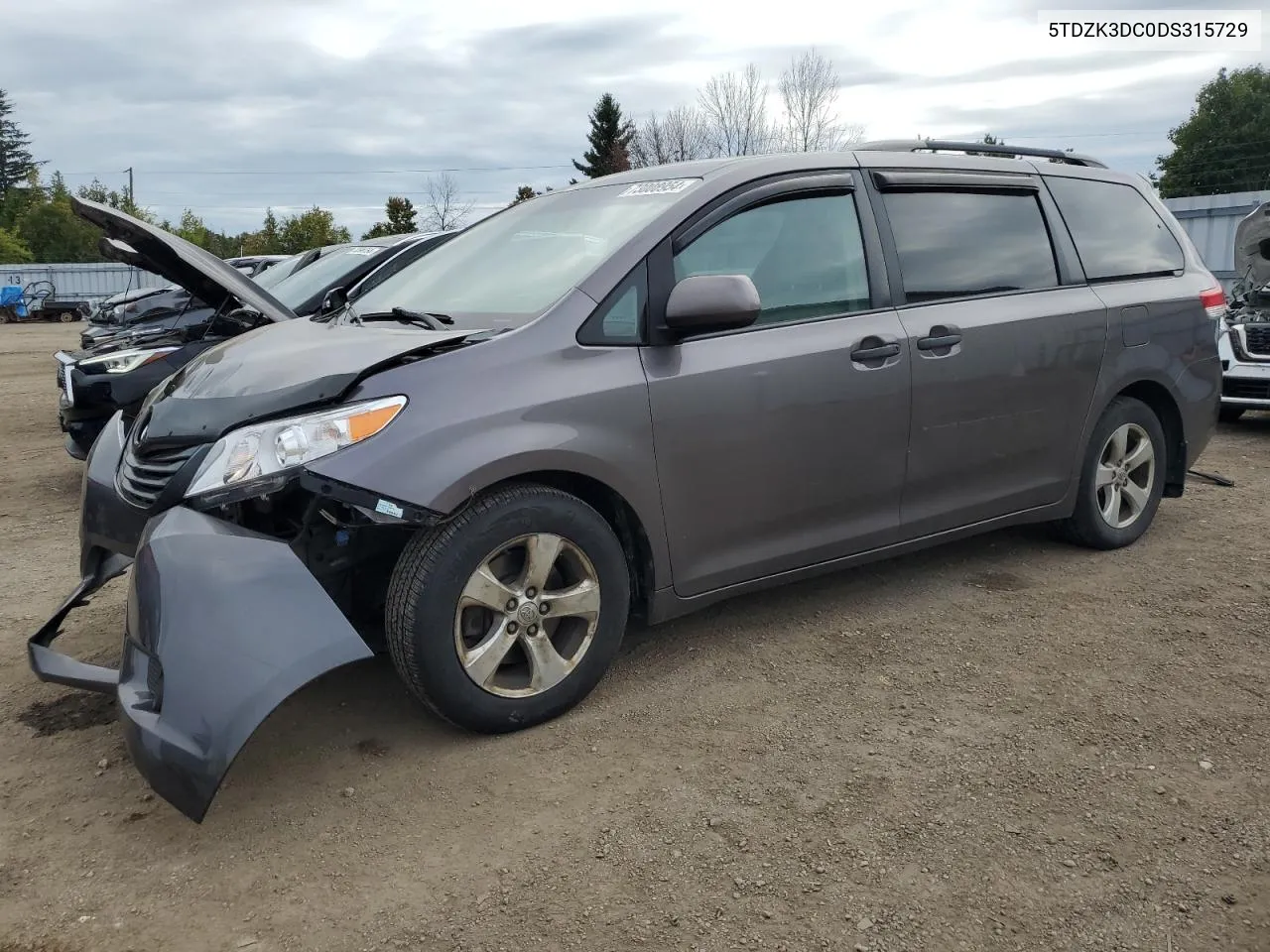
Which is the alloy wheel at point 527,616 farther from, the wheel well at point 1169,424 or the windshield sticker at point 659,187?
the wheel well at point 1169,424

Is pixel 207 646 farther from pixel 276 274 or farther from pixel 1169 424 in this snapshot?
pixel 276 274

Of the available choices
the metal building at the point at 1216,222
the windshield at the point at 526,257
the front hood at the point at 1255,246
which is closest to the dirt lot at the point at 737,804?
the windshield at the point at 526,257

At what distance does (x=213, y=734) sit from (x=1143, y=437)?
14.0ft

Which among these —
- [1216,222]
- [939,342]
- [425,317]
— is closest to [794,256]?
[939,342]

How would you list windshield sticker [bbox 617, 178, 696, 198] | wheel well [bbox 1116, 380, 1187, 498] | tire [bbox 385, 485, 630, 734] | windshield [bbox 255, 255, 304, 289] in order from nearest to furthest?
tire [bbox 385, 485, 630, 734], windshield sticker [bbox 617, 178, 696, 198], wheel well [bbox 1116, 380, 1187, 498], windshield [bbox 255, 255, 304, 289]

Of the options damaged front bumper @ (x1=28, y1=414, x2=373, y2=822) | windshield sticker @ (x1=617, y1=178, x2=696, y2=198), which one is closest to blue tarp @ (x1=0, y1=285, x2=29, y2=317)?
windshield sticker @ (x1=617, y1=178, x2=696, y2=198)

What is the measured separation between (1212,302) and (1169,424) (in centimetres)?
64

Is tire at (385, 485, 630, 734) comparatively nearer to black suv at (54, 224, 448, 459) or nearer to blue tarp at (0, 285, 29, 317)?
black suv at (54, 224, 448, 459)

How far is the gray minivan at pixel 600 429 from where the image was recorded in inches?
106

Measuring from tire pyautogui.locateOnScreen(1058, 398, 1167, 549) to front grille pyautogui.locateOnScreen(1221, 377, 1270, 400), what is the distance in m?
4.07

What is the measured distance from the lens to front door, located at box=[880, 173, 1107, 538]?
12.9 feet

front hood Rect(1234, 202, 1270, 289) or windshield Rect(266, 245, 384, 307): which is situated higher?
windshield Rect(266, 245, 384, 307)

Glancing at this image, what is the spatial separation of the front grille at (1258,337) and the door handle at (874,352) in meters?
6.04

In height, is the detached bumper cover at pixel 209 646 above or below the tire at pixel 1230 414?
above
